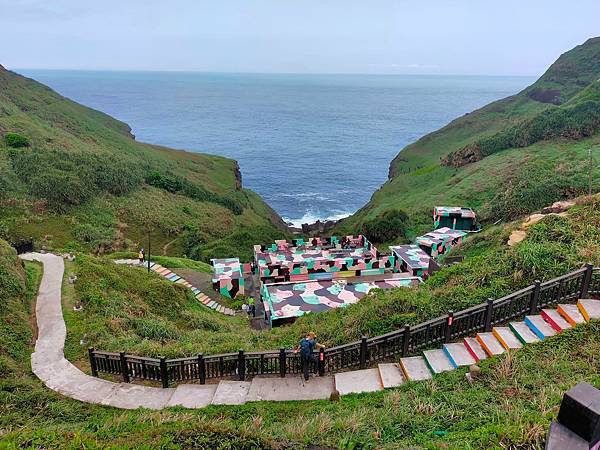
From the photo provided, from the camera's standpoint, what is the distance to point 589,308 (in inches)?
438

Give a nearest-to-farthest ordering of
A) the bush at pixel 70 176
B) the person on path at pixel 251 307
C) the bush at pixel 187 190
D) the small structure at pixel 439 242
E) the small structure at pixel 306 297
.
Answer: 1. the small structure at pixel 306 297
2. the person on path at pixel 251 307
3. the small structure at pixel 439 242
4. the bush at pixel 70 176
5. the bush at pixel 187 190

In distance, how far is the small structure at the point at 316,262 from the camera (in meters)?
30.8

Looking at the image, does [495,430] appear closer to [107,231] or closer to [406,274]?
[406,274]

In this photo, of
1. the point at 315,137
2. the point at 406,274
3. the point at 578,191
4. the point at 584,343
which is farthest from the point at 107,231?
the point at 315,137

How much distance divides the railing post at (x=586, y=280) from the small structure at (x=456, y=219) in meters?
30.2

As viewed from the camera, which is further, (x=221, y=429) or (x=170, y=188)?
(x=170, y=188)

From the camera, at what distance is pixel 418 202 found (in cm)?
5578

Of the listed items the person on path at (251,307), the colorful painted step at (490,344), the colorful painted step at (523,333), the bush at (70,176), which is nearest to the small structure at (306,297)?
the person on path at (251,307)

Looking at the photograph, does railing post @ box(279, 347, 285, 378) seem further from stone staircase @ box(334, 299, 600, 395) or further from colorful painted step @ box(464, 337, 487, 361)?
colorful painted step @ box(464, 337, 487, 361)

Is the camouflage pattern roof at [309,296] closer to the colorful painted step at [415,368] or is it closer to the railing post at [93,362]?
A: the railing post at [93,362]

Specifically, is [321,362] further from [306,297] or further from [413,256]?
[413,256]

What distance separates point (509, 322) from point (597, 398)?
6.78m

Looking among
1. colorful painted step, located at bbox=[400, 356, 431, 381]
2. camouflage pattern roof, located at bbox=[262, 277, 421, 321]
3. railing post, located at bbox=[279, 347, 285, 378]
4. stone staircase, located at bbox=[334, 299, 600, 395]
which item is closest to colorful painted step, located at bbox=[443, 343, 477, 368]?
stone staircase, located at bbox=[334, 299, 600, 395]

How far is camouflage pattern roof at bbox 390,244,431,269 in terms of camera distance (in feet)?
102
